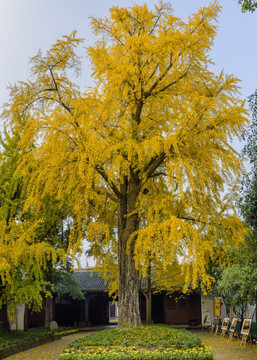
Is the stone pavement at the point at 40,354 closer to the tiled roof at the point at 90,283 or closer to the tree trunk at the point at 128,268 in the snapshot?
the tree trunk at the point at 128,268

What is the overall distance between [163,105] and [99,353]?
7.87m

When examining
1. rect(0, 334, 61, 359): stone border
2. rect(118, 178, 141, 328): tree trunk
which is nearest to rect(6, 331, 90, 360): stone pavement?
rect(0, 334, 61, 359): stone border

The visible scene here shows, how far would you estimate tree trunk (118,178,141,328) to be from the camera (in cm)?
1259

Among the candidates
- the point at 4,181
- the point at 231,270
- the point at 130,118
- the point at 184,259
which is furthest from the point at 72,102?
the point at 231,270

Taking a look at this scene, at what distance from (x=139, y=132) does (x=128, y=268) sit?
14.1 ft

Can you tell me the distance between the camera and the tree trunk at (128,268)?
12.6 meters

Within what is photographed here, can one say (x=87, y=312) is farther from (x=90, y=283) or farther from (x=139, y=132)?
(x=139, y=132)

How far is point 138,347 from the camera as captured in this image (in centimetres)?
1087

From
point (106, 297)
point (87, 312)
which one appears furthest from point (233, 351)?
point (106, 297)

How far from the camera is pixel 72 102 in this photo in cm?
1240

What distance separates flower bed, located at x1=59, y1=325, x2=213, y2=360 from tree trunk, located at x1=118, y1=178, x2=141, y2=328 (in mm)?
445

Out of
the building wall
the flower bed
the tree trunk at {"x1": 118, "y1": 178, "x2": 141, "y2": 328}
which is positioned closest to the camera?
the flower bed

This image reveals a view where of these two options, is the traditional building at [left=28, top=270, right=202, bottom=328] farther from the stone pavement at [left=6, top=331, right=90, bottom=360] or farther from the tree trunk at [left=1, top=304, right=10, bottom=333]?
the stone pavement at [left=6, top=331, right=90, bottom=360]

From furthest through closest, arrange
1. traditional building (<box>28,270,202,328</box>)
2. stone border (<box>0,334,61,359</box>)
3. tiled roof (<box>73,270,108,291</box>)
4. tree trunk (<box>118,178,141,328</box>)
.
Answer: traditional building (<box>28,270,202,328</box>) < tiled roof (<box>73,270,108,291</box>) < stone border (<box>0,334,61,359</box>) < tree trunk (<box>118,178,141,328</box>)
